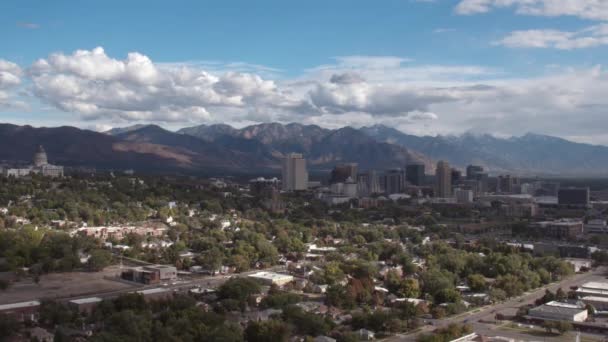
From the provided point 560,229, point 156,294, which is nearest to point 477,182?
point 560,229

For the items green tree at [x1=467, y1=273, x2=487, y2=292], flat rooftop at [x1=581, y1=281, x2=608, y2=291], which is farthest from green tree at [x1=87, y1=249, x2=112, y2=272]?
flat rooftop at [x1=581, y1=281, x2=608, y2=291]

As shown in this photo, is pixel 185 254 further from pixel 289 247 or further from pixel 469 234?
pixel 469 234

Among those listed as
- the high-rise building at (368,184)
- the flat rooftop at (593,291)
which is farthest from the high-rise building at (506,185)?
the flat rooftop at (593,291)

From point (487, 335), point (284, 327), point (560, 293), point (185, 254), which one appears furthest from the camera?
point (185, 254)

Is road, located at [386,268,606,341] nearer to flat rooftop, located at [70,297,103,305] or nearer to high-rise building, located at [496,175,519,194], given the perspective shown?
flat rooftop, located at [70,297,103,305]

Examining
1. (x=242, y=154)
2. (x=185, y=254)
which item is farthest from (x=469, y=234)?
(x=242, y=154)

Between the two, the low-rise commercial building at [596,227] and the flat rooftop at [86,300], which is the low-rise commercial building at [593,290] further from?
the low-rise commercial building at [596,227]
